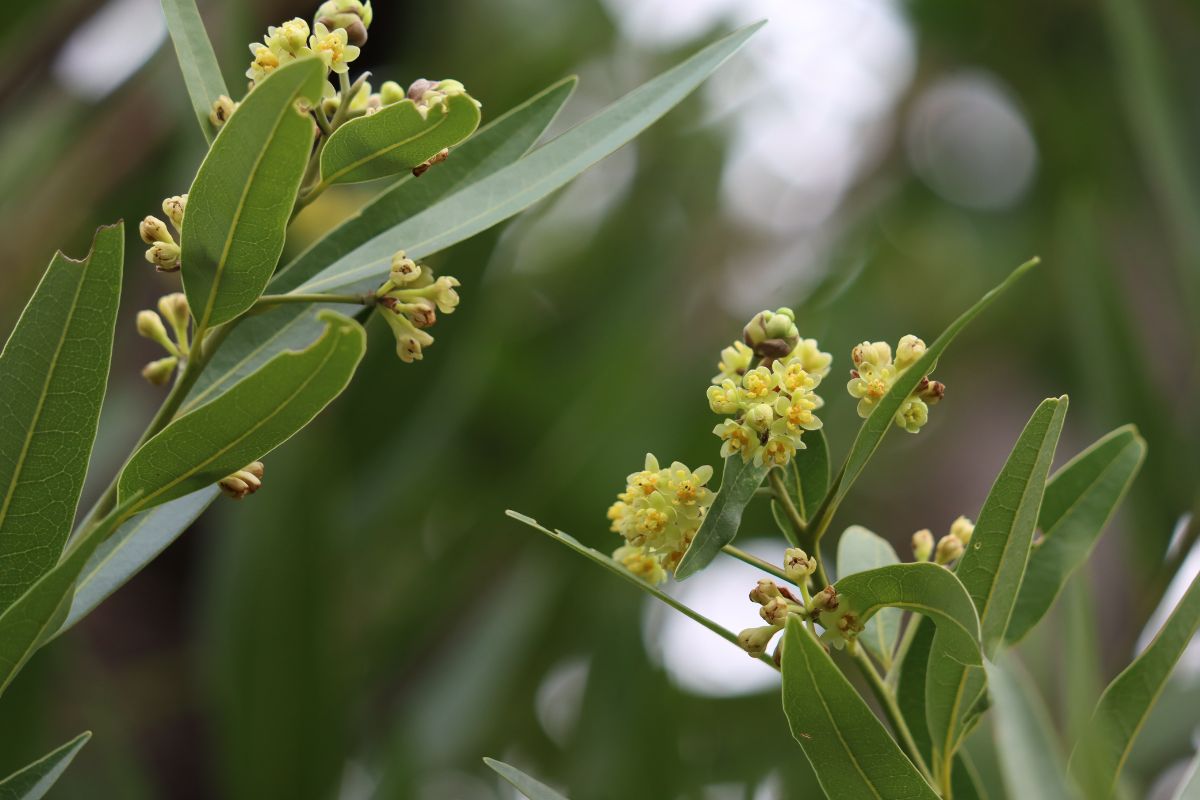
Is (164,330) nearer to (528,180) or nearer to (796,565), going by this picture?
(528,180)

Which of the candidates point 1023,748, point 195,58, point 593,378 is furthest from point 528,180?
point 593,378

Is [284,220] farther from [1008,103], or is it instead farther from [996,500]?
[1008,103]

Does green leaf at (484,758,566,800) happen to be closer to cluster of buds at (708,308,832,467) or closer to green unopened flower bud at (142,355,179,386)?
cluster of buds at (708,308,832,467)

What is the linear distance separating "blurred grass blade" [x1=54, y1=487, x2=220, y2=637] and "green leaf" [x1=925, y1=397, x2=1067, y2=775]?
1.42 ft

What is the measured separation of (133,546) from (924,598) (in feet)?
1.49

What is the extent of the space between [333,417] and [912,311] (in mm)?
1609

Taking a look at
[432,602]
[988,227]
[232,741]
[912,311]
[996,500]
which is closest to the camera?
[996,500]

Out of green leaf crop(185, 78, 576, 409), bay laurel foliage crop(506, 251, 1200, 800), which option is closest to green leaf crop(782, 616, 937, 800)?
bay laurel foliage crop(506, 251, 1200, 800)

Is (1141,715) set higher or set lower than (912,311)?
higher

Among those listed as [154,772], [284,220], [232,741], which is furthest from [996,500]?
[154,772]

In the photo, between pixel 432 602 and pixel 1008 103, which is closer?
pixel 432 602

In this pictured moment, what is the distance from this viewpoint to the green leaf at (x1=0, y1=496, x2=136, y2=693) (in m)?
0.56

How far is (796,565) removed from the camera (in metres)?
0.64

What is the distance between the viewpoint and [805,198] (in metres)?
3.03
